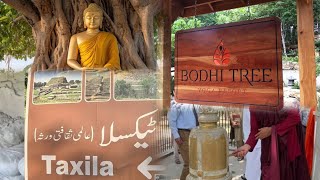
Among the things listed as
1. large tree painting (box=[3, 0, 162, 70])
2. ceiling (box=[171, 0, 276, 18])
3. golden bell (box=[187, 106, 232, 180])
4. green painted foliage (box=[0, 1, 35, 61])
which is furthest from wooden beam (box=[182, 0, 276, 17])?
green painted foliage (box=[0, 1, 35, 61])

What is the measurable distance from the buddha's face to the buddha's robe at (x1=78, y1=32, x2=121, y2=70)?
6cm

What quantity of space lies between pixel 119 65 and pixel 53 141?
21.9 inches

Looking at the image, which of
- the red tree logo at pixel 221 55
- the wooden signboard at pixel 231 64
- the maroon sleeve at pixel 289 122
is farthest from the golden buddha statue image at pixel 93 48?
the maroon sleeve at pixel 289 122

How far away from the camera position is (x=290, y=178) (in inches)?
55.7

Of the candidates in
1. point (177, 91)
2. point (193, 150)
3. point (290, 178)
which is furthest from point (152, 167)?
point (193, 150)

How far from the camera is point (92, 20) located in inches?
68.1

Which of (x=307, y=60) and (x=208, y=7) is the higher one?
(x=208, y=7)

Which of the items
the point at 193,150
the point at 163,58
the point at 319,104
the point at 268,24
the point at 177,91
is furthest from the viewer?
the point at 163,58

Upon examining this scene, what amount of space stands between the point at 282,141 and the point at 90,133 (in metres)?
0.95

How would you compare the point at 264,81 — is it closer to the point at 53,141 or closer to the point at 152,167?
the point at 152,167

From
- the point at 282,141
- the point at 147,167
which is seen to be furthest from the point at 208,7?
the point at 147,167

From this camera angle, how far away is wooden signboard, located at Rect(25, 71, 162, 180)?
5.06 ft

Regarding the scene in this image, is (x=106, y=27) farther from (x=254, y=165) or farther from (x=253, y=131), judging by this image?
(x=254, y=165)

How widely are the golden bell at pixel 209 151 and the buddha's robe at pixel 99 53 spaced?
3.32 ft
